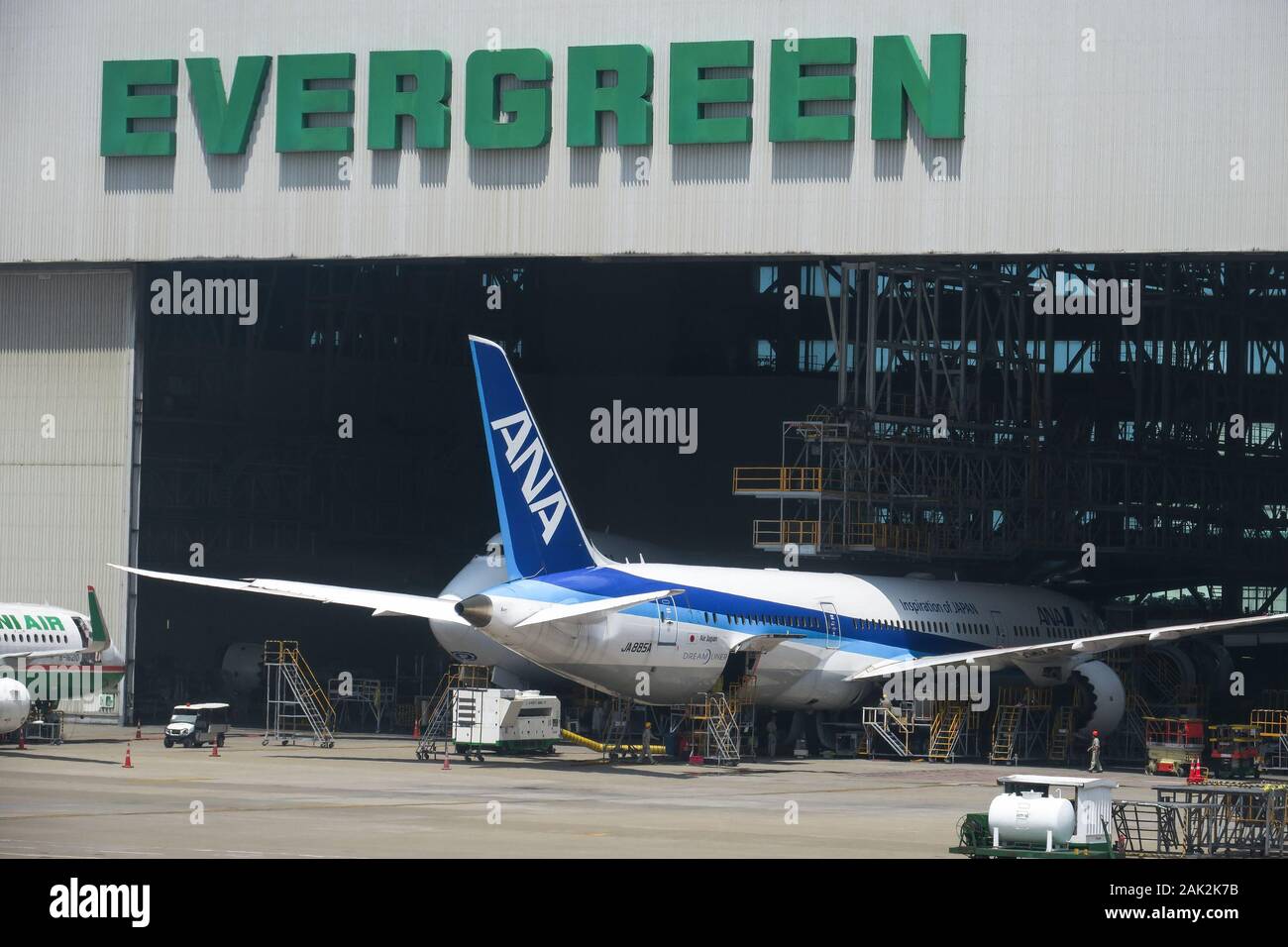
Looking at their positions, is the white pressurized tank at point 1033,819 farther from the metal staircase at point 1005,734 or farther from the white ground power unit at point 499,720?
the metal staircase at point 1005,734

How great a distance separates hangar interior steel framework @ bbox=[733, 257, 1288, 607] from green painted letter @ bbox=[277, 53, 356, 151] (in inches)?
531

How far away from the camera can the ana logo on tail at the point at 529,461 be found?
3956cm

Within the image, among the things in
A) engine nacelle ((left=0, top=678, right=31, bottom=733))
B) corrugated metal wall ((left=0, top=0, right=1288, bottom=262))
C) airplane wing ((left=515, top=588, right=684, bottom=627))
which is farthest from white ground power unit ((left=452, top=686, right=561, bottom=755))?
corrugated metal wall ((left=0, top=0, right=1288, bottom=262))

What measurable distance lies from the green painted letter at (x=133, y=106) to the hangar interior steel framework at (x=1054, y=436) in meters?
17.6

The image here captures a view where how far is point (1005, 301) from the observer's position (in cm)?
6022

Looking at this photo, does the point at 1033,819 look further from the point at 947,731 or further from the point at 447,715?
the point at 447,715

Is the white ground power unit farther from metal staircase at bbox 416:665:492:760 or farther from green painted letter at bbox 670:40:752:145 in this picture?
green painted letter at bbox 670:40:752:145

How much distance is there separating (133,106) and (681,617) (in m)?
20.1

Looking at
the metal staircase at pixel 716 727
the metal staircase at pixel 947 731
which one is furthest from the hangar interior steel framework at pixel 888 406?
the metal staircase at pixel 716 727

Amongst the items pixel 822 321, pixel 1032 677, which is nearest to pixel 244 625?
pixel 822 321

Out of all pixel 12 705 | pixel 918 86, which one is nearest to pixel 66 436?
pixel 12 705
